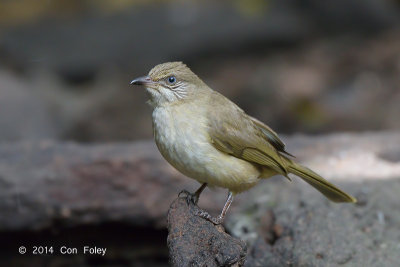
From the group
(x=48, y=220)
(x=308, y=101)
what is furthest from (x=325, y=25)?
(x=48, y=220)

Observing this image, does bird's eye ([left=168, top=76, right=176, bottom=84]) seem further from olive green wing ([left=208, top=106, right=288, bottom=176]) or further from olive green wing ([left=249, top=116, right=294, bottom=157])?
olive green wing ([left=249, top=116, right=294, bottom=157])

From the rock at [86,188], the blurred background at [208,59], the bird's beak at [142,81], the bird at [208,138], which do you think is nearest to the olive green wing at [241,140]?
the bird at [208,138]

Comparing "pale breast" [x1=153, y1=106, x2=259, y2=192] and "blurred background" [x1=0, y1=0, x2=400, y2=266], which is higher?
"blurred background" [x1=0, y1=0, x2=400, y2=266]

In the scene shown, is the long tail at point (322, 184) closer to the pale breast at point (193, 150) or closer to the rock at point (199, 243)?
the pale breast at point (193, 150)

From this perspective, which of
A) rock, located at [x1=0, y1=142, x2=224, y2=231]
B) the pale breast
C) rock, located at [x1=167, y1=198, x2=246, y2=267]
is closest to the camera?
rock, located at [x1=167, y1=198, x2=246, y2=267]

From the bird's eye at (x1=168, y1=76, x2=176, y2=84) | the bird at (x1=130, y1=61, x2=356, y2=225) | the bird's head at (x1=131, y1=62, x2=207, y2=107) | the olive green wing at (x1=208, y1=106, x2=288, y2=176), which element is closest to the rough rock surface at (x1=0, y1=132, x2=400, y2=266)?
the bird at (x1=130, y1=61, x2=356, y2=225)

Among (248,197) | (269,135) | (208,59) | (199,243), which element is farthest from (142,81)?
(208,59)

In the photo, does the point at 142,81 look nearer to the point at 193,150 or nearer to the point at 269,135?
the point at 193,150
